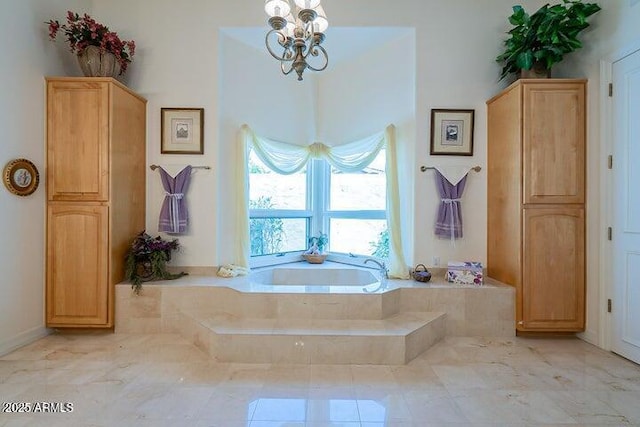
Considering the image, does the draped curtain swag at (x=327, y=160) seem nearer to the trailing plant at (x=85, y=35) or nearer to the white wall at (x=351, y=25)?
the white wall at (x=351, y=25)

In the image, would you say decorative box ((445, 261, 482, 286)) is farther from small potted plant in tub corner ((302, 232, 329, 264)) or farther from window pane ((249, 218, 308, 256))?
window pane ((249, 218, 308, 256))

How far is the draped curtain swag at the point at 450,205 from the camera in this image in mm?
3068

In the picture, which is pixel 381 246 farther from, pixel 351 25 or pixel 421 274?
pixel 351 25

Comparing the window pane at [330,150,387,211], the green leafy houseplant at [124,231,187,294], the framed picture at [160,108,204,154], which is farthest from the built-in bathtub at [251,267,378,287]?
the framed picture at [160,108,204,154]

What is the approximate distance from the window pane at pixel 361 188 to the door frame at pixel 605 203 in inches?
73.7

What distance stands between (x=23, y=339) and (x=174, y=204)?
60.6 inches

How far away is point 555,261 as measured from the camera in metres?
2.65

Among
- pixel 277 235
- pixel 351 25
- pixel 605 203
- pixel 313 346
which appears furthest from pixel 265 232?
pixel 605 203

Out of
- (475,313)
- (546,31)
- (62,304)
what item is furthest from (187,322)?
(546,31)

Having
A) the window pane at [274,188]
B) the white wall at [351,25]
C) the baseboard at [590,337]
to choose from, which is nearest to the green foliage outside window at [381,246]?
the white wall at [351,25]

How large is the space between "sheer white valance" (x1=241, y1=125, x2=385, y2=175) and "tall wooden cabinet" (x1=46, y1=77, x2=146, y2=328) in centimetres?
129

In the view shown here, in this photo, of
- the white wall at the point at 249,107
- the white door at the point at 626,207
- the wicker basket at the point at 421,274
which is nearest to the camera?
the white door at the point at 626,207

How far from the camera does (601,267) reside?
2.56 m

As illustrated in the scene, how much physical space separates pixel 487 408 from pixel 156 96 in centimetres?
370
